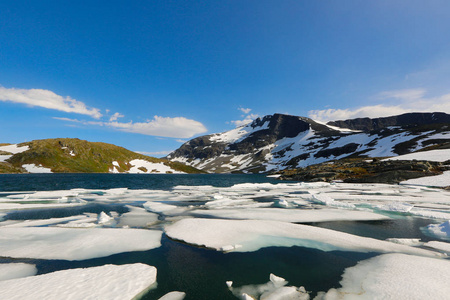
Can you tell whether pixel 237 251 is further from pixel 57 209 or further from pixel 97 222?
pixel 57 209

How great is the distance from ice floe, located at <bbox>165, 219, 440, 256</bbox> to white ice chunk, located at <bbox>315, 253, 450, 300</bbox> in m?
1.74

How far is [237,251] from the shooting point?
10484 millimetres

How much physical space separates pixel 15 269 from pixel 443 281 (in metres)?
16.1

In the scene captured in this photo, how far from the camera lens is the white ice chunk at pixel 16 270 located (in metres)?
7.68

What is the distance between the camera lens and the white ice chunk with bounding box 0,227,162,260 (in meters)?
9.90

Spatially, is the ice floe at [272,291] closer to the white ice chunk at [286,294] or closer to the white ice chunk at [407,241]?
the white ice chunk at [286,294]

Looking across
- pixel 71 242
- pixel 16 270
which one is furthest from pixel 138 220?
pixel 16 270

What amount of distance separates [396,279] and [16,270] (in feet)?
47.6

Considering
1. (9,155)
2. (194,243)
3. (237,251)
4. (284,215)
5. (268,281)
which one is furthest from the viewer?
(9,155)

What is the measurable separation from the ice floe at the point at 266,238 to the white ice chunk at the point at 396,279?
1.74 meters

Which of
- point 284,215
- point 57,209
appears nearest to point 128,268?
point 284,215

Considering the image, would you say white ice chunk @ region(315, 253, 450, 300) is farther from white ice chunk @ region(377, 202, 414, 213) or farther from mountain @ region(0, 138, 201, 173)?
mountain @ region(0, 138, 201, 173)

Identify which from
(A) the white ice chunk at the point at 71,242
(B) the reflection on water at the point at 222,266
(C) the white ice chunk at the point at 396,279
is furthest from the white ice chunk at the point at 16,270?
(C) the white ice chunk at the point at 396,279

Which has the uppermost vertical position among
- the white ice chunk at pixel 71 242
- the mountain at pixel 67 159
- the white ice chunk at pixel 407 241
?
the mountain at pixel 67 159
